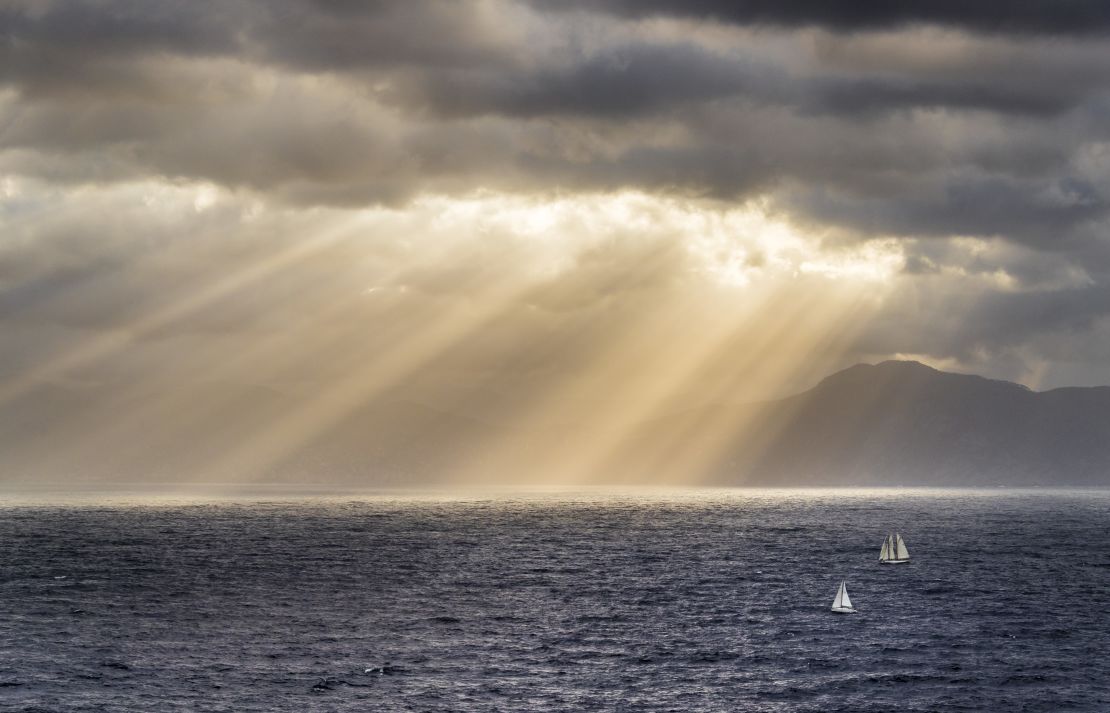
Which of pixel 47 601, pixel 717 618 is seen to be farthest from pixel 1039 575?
pixel 47 601

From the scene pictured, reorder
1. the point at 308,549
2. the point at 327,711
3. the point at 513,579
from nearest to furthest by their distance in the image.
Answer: the point at 327,711 < the point at 513,579 < the point at 308,549

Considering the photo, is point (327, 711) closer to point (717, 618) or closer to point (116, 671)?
point (116, 671)

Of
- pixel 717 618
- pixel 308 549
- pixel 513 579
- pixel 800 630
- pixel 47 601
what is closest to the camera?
pixel 800 630

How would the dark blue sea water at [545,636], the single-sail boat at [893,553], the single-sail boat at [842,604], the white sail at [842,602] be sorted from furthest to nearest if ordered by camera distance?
the single-sail boat at [893,553] → the white sail at [842,602] → the single-sail boat at [842,604] → the dark blue sea water at [545,636]

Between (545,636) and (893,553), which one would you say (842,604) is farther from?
(893,553)

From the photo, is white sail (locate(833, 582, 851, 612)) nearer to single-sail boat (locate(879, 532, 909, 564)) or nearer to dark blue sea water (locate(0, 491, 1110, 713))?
dark blue sea water (locate(0, 491, 1110, 713))

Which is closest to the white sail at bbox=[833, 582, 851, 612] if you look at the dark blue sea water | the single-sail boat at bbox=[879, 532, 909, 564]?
the dark blue sea water

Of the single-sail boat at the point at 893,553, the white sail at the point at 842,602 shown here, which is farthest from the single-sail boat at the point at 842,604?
the single-sail boat at the point at 893,553

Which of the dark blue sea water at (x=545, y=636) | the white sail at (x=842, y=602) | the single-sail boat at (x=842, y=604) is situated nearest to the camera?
the dark blue sea water at (x=545, y=636)

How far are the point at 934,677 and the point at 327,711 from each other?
45.2 m

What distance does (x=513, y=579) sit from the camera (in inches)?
5645

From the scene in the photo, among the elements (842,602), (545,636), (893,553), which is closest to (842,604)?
(842,602)

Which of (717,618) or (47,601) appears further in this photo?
(47,601)

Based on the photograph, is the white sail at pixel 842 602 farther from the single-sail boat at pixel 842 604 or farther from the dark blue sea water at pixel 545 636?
the dark blue sea water at pixel 545 636
